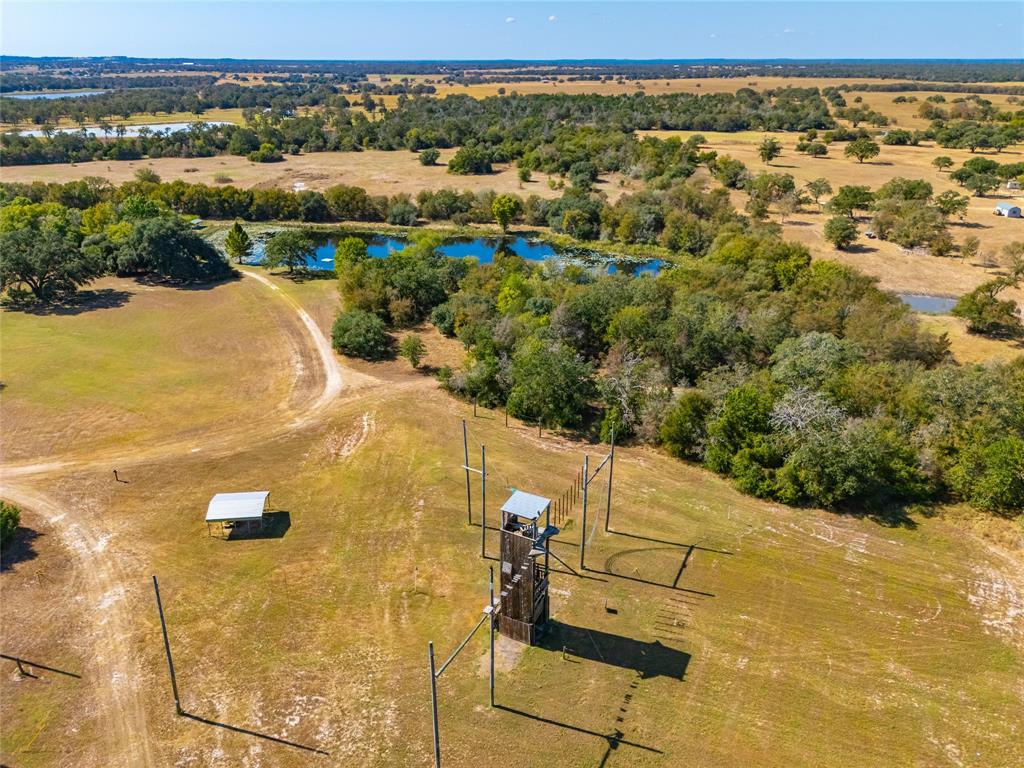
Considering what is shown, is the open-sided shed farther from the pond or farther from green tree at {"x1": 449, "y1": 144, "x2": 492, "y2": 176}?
green tree at {"x1": 449, "y1": 144, "x2": 492, "y2": 176}

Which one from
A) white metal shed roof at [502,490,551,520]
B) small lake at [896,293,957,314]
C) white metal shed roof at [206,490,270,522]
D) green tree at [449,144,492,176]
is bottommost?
white metal shed roof at [206,490,270,522]

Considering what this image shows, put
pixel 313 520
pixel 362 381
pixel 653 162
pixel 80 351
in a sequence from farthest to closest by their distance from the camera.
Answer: pixel 653 162 < pixel 80 351 < pixel 362 381 < pixel 313 520

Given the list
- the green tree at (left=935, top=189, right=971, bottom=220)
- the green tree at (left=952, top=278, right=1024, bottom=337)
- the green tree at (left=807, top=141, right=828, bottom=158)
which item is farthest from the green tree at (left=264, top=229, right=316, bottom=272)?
the green tree at (left=807, top=141, right=828, bottom=158)

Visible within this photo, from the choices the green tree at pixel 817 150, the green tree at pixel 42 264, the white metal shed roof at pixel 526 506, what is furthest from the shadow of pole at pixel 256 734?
the green tree at pixel 817 150

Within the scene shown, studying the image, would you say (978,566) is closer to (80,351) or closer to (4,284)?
(80,351)

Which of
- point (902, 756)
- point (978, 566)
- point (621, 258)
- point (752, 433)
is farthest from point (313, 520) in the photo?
point (621, 258)

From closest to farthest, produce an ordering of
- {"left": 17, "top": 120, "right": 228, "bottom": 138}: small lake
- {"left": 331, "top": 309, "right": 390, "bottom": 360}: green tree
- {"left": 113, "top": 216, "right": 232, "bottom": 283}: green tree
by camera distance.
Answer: {"left": 331, "top": 309, "right": 390, "bottom": 360}: green tree
{"left": 113, "top": 216, "right": 232, "bottom": 283}: green tree
{"left": 17, "top": 120, "right": 228, "bottom": 138}: small lake

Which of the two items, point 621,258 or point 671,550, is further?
point 621,258

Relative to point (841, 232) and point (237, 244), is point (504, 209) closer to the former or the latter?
point (237, 244)
